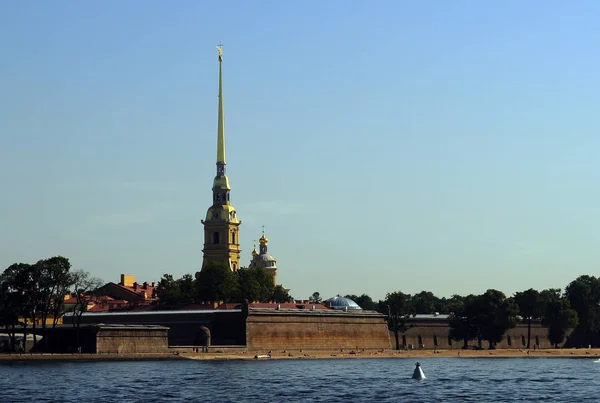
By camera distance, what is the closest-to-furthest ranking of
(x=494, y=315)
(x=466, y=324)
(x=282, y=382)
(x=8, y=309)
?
1. (x=282, y=382)
2. (x=8, y=309)
3. (x=494, y=315)
4. (x=466, y=324)

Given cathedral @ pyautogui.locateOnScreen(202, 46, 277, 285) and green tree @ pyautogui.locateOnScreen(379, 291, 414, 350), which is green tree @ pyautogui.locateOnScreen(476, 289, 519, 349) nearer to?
green tree @ pyautogui.locateOnScreen(379, 291, 414, 350)

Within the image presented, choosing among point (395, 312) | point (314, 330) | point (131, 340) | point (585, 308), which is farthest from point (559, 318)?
point (131, 340)

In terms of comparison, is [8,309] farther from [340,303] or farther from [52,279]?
[340,303]

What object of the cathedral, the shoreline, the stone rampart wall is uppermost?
the cathedral

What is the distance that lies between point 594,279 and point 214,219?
176ft

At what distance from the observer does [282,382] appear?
232ft

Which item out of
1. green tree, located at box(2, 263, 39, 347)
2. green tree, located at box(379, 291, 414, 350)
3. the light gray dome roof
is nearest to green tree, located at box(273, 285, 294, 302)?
the light gray dome roof

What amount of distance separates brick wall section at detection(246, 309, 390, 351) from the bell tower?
42.4 meters

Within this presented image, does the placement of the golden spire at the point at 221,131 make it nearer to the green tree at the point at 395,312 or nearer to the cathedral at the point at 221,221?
the cathedral at the point at 221,221

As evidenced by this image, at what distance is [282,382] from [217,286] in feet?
238

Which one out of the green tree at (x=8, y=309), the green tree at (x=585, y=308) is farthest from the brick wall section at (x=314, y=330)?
the green tree at (x=585, y=308)

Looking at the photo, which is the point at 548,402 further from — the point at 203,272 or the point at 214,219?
the point at 214,219

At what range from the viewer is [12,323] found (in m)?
103

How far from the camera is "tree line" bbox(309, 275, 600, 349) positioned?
132375 millimetres
